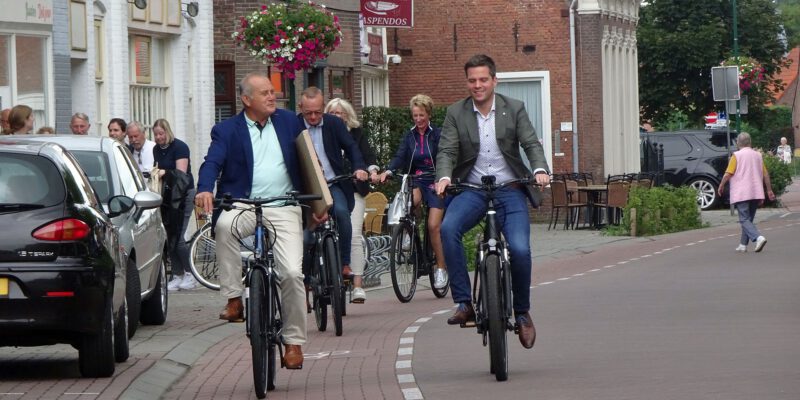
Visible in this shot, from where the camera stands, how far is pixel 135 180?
14422 mm

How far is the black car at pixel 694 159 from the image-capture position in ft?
136

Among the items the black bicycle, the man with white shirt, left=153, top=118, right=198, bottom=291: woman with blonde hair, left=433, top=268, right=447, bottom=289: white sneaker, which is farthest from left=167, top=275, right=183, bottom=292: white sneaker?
the black bicycle

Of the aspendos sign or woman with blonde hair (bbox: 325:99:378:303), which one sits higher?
the aspendos sign

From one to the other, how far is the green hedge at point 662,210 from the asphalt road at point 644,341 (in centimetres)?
911

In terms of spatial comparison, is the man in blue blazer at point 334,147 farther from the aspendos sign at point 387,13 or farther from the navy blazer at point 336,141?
the aspendos sign at point 387,13

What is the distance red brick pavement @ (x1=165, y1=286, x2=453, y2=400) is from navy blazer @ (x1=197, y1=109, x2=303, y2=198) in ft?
3.78

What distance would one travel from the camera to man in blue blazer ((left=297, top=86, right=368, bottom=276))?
46.9 feet

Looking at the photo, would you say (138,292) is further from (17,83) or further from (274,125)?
(17,83)

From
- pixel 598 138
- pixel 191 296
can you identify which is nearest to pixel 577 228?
pixel 598 138

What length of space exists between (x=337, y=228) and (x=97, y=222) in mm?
3910

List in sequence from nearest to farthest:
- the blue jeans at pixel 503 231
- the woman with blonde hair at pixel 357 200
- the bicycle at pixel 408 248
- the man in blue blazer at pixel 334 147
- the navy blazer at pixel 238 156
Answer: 1. the navy blazer at pixel 238 156
2. the blue jeans at pixel 503 231
3. the man in blue blazer at pixel 334 147
4. the woman with blonde hair at pixel 357 200
5. the bicycle at pixel 408 248

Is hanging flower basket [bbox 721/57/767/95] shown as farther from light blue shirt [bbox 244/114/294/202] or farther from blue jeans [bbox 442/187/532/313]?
light blue shirt [bbox 244/114/294/202]

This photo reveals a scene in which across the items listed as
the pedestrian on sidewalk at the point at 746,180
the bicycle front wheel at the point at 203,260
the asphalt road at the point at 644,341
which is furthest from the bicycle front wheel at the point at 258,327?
the pedestrian on sidewalk at the point at 746,180

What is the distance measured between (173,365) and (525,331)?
98.8 inches
